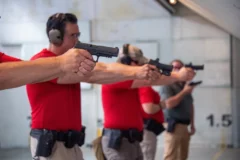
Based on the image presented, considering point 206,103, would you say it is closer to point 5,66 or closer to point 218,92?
point 218,92

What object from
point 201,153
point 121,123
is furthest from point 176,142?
point 201,153

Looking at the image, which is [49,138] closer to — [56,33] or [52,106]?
[52,106]

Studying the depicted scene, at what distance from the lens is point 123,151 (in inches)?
134

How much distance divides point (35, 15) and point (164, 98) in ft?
5.75

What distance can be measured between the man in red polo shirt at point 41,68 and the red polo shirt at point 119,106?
157cm

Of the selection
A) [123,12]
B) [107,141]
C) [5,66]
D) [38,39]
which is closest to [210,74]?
[123,12]

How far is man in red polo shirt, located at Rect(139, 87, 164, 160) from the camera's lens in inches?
171

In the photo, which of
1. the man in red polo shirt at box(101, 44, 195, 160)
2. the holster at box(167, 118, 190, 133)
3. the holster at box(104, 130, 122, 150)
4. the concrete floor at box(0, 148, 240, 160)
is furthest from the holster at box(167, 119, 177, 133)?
the holster at box(104, 130, 122, 150)

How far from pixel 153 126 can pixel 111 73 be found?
1296 millimetres

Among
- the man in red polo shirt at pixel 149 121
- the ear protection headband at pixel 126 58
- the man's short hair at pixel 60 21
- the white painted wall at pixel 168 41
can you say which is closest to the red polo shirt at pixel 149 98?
the man in red polo shirt at pixel 149 121

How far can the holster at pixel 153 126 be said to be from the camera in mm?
4379

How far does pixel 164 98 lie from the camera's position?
489 centimetres

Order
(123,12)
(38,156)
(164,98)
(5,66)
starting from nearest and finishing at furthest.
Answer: (5,66)
(38,156)
(164,98)
(123,12)

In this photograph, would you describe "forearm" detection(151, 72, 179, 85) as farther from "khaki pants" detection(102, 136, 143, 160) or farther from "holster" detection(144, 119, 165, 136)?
"khaki pants" detection(102, 136, 143, 160)
